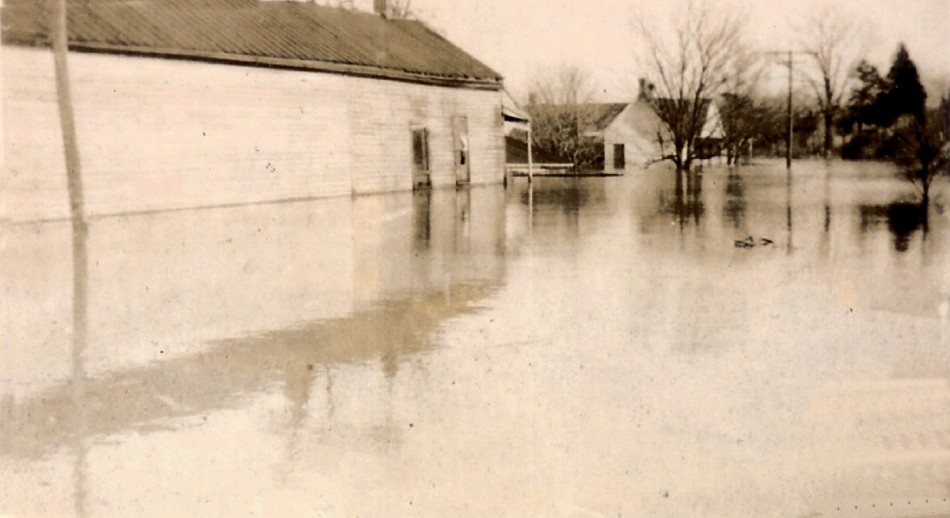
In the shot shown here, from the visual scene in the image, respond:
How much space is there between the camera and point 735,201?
63.1ft

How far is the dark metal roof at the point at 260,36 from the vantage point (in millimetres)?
8422

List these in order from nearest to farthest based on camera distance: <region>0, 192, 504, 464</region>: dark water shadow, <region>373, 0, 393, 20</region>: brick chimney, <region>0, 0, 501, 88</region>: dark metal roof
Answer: <region>0, 192, 504, 464</region>: dark water shadow < <region>0, 0, 501, 88</region>: dark metal roof < <region>373, 0, 393, 20</region>: brick chimney

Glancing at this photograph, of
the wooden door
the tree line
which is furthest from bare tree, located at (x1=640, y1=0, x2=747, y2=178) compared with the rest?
the wooden door

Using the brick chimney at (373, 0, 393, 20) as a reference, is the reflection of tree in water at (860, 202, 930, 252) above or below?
below

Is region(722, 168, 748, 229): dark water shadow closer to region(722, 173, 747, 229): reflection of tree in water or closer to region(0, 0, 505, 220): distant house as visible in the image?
region(722, 173, 747, 229): reflection of tree in water

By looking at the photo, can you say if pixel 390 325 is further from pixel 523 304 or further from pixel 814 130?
pixel 814 130

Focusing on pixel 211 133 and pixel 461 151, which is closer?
pixel 211 133

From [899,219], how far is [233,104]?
9853 millimetres

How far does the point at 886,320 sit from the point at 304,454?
4594 millimetres

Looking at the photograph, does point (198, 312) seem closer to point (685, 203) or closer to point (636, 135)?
point (636, 135)

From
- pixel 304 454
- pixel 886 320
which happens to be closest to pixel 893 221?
pixel 886 320

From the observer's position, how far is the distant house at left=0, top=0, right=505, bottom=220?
6.93 m

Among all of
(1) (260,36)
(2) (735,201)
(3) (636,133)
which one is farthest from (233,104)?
(2) (735,201)

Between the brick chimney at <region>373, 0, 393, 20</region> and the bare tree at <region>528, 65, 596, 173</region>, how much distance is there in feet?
5.21
